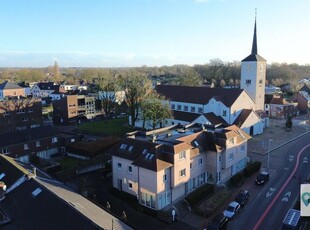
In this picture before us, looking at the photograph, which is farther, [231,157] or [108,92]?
[108,92]

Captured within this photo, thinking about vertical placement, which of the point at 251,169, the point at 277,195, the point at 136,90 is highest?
the point at 136,90

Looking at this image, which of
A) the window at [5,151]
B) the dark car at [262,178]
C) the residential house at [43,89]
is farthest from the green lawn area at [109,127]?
the residential house at [43,89]

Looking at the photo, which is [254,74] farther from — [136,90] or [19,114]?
[19,114]

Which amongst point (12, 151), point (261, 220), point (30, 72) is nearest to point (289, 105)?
point (261, 220)

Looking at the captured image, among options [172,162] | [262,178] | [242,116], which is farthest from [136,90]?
[172,162]

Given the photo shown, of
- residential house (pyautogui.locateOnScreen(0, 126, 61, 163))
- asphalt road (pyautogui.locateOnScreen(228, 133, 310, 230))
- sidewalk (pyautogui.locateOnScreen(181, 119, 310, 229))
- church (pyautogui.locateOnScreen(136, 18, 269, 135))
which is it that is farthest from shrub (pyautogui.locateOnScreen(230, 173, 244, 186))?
residential house (pyautogui.locateOnScreen(0, 126, 61, 163))
